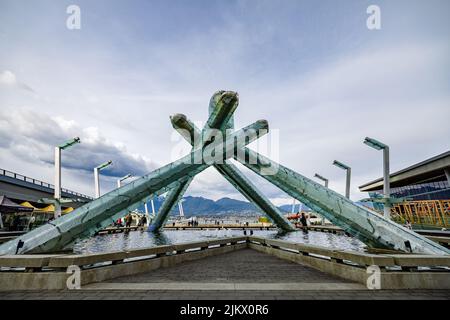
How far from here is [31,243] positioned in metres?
10.9

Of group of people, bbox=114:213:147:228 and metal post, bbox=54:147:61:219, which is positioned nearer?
metal post, bbox=54:147:61:219

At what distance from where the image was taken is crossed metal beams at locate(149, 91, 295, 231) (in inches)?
680

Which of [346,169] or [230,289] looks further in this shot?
[346,169]

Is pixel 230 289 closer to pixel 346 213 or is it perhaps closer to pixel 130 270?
pixel 130 270

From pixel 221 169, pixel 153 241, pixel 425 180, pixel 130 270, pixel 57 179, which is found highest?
pixel 221 169

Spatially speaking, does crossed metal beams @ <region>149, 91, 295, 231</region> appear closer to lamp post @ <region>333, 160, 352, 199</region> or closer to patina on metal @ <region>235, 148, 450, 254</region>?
patina on metal @ <region>235, 148, 450, 254</region>

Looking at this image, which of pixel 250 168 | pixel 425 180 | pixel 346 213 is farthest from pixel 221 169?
pixel 425 180

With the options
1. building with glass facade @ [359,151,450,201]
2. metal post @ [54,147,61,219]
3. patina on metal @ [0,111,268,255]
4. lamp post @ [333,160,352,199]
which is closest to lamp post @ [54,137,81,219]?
metal post @ [54,147,61,219]

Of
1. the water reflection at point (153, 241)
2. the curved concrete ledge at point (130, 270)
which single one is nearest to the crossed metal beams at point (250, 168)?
the water reflection at point (153, 241)

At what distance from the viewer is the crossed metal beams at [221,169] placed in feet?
56.6

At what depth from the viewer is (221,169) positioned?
82.1 feet

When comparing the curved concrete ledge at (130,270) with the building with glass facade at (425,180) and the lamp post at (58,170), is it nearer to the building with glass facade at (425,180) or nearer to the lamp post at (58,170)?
the lamp post at (58,170)

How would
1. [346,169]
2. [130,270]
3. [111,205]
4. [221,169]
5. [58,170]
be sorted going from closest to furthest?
[130,270], [111,205], [58,170], [221,169], [346,169]
